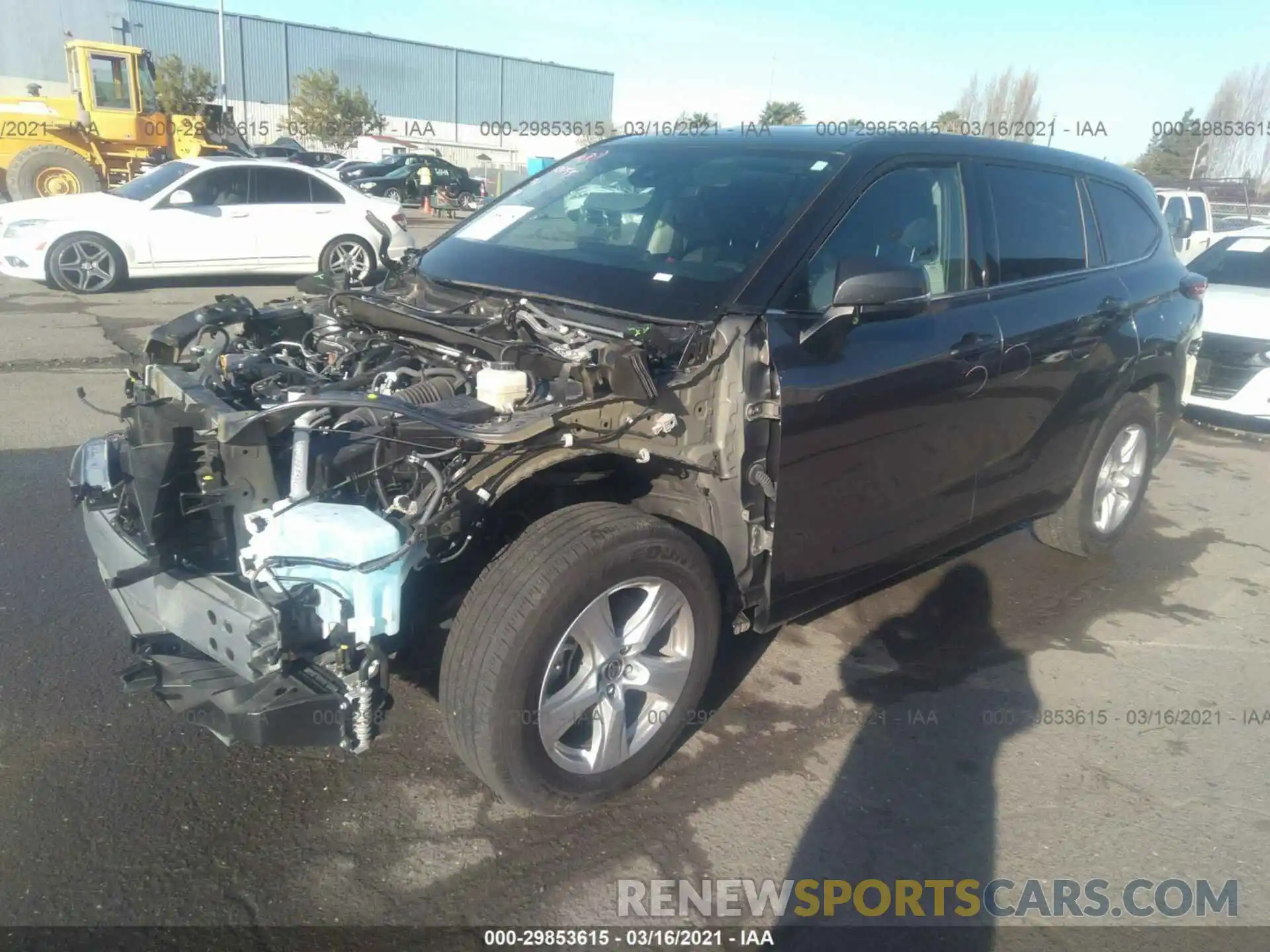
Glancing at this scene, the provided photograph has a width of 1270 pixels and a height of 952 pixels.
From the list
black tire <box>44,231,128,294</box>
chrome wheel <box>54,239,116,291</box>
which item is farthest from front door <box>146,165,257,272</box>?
chrome wheel <box>54,239,116,291</box>

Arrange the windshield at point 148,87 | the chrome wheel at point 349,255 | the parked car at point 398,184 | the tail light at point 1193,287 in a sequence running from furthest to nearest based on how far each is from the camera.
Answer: the parked car at point 398,184 < the windshield at point 148,87 < the chrome wheel at point 349,255 < the tail light at point 1193,287

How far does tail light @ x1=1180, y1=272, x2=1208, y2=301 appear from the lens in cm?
529

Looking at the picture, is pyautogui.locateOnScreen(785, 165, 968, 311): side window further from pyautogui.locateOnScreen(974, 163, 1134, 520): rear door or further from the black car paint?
pyautogui.locateOnScreen(974, 163, 1134, 520): rear door

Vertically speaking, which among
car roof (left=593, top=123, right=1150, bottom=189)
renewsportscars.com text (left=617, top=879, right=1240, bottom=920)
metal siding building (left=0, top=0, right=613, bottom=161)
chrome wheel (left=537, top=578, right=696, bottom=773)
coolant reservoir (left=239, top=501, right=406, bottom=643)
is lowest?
renewsportscars.com text (left=617, top=879, right=1240, bottom=920)

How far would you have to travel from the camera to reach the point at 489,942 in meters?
2.53

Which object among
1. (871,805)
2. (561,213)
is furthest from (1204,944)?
(561,213)

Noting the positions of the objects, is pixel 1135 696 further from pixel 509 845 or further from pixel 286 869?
pixel 286 869

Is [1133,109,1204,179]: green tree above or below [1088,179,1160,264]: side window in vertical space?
above

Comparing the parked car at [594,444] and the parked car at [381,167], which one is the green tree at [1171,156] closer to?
the parked car at [381,167]

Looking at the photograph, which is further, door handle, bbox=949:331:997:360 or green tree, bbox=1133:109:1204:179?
green tree, bbox=1133:109:1204:179

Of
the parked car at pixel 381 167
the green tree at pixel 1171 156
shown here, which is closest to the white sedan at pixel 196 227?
the parked car at pixel 381 167

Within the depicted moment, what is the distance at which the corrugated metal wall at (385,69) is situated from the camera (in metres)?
52.9

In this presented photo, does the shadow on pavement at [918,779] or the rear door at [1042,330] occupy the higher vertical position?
the rear door at [1042,330]

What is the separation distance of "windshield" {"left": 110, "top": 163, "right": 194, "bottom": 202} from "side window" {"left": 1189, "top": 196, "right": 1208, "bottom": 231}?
46.2 feet
